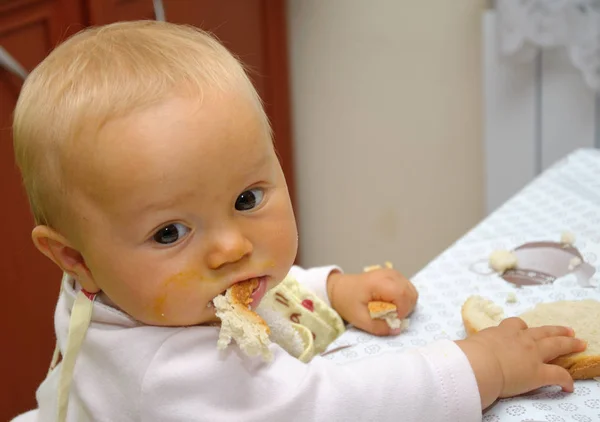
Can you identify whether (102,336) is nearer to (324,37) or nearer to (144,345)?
(144,345)

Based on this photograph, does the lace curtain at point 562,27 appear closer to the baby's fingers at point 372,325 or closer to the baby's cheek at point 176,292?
the baby's fingers at point 372,325

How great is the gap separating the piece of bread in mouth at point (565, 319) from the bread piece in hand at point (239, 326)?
9.9 inches

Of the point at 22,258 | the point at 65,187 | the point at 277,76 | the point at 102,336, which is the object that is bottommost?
the point at 22,258

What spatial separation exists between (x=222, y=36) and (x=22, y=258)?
2.14 feet

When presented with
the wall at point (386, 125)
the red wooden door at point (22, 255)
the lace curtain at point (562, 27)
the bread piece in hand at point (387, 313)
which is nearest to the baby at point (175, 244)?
the bread piece in hand at point (387, 313)

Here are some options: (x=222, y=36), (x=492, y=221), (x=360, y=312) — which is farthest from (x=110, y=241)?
(x=222, y=36)

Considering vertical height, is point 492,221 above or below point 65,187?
below

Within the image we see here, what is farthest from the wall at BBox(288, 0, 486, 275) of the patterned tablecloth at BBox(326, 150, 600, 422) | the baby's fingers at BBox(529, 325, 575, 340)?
the baby's fingers at BBox(529, 325, 575, 340)

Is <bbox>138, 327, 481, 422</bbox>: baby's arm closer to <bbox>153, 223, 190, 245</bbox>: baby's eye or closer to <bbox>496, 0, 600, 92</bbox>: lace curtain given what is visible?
<bbox>153, 223, 190, 245</bbox>: baby's eye

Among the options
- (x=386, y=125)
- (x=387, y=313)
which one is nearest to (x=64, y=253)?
(x=387, y=313)

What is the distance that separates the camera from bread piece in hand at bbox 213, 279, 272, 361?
2.18ft

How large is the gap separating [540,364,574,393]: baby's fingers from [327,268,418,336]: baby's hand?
0.18m

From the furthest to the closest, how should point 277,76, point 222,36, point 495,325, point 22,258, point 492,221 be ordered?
point 277,76, point 222,36, point 22,258, point 492,221, point 495,325

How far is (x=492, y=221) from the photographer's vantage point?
112 cm
